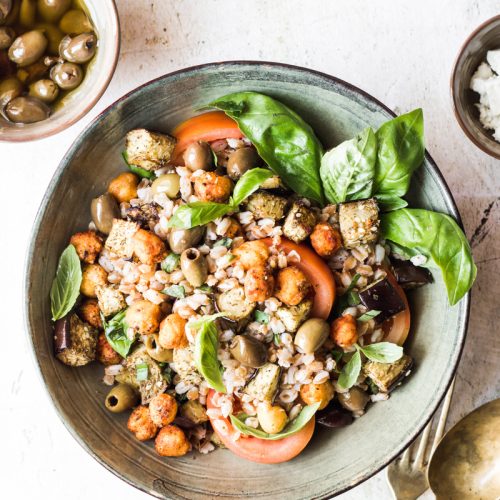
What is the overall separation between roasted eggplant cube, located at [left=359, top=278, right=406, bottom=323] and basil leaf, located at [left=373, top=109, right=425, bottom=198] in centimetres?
34

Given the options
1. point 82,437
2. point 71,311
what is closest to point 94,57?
point 71,311

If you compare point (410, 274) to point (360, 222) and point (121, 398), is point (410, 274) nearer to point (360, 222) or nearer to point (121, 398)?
point (360, 222)

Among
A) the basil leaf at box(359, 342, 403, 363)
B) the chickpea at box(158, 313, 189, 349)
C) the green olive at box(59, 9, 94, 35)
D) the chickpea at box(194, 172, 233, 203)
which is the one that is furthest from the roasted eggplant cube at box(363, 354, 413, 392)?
the green olive at box(59, 9, 94, 35)

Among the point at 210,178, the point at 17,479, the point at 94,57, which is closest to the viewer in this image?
the point at 210,178

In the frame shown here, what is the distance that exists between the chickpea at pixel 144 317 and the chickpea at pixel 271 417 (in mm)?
442

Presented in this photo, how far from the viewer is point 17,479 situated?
Result: 2.72m

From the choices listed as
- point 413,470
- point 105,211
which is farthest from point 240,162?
point 413,470

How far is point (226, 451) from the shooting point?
7.81 feet

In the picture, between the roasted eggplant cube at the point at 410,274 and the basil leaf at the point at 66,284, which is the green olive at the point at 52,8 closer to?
the basil leaf at the point at 66,284

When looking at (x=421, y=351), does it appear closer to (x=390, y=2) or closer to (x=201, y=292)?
(x=201, y=292)

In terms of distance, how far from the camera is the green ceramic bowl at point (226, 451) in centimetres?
219

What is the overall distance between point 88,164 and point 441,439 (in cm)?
166

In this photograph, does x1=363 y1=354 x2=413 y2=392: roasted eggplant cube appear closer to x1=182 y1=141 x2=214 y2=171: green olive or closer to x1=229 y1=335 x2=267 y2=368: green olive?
x1=229 y1=335 x2=267 y2=368: green olive

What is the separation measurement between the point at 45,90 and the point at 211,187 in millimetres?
817
